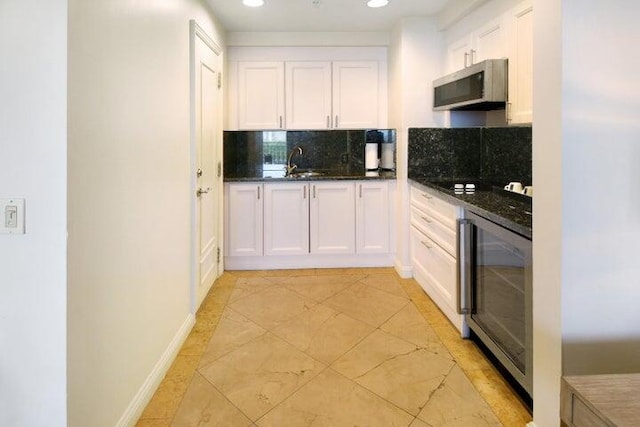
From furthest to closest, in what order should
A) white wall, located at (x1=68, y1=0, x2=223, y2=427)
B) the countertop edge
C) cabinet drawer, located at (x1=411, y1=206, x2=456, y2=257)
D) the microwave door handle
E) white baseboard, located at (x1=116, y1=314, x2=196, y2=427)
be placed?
the countertop edge → cabinet drawer, located at (x1=411, y1=206, x2=456, y2=257) → the microwave door handle → white baseboard, located at (x1=116, y1=314, x2=196, y2=427) → white wall, located at (x1=68, y1=0, x2=223, y2=427)

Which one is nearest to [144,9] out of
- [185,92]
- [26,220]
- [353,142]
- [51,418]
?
[185,92]

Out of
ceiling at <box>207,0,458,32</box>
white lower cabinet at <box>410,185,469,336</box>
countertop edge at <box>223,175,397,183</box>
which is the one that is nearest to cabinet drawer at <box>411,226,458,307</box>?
white lower cabinet at <box>410,185,469,336</box>

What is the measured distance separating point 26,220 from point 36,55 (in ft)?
1.69

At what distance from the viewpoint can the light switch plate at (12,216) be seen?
130cm

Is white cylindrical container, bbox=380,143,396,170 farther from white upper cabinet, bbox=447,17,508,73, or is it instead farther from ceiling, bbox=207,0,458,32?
ceiling, bbox=207,0,458,32

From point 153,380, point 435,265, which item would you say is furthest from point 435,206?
→ point 153,380

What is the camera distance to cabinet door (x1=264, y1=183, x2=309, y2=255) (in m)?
4.15

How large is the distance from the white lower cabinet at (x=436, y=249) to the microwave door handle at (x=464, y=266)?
1.7 inches

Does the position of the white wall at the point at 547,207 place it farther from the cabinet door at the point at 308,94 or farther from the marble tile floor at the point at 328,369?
the cabinet door at the point at 308,94

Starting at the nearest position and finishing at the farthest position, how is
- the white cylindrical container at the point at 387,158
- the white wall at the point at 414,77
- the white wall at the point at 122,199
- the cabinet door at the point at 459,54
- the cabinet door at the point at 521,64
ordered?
the white wall at the point at 122,199
the cabinet door at the point at 521,64
the cabinet door at the point at 459,54
the white wall at the point at 414,77
the white cylindrical container at the point at 387,158

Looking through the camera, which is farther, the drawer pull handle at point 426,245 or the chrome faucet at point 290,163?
the chrome faucet at point 290,163

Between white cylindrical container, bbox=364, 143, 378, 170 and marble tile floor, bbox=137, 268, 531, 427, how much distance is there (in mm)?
1503

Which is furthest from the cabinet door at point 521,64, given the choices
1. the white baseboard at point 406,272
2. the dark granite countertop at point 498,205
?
the white baseboard at point 406,272

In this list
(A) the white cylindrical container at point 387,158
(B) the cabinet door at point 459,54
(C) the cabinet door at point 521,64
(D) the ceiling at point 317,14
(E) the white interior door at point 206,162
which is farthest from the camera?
(A) the white cylindrical container at point 387,158
